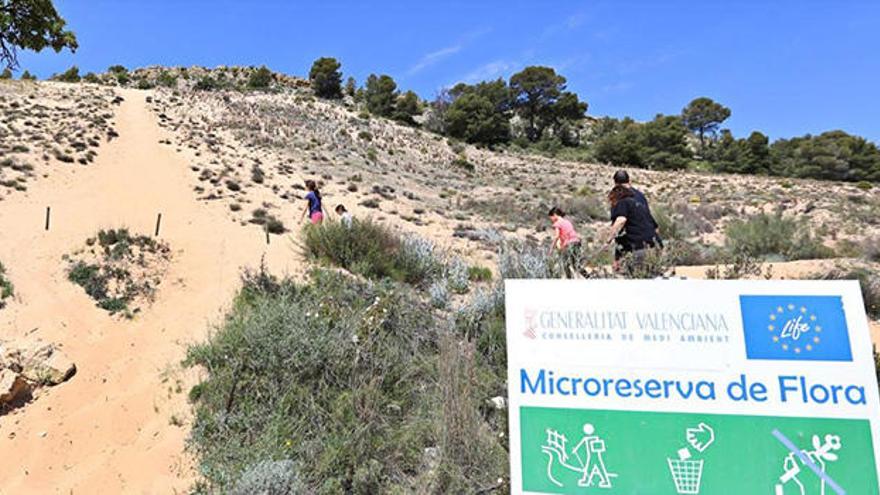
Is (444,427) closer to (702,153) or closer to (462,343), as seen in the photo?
(462,343)

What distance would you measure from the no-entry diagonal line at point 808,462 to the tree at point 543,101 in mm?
53393

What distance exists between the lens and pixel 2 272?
777 centimetres

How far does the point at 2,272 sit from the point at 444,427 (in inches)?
305

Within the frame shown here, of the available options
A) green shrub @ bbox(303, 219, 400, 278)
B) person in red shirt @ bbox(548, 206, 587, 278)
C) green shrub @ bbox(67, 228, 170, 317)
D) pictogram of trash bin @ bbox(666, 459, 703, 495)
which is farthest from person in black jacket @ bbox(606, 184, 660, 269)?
green shrub @ bbox(67, 228, 170, 317)

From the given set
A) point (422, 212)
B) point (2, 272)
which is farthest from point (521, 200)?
point (2, 272)

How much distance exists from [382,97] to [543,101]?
1716cm

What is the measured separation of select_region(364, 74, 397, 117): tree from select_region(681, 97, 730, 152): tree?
3208 cm

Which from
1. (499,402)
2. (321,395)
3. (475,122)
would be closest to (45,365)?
(321,395)

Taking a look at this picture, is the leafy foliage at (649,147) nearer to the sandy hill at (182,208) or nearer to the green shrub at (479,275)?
the sandy hill at (182,208)

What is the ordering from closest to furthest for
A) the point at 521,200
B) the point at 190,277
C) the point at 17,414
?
the point at 17,414
the point at 190,277
the point at 521,200

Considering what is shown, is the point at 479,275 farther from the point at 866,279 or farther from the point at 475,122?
the point at 475,122

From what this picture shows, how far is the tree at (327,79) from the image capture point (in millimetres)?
55469

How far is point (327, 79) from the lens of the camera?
5572cm

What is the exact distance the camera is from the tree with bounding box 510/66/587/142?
2147 inches
